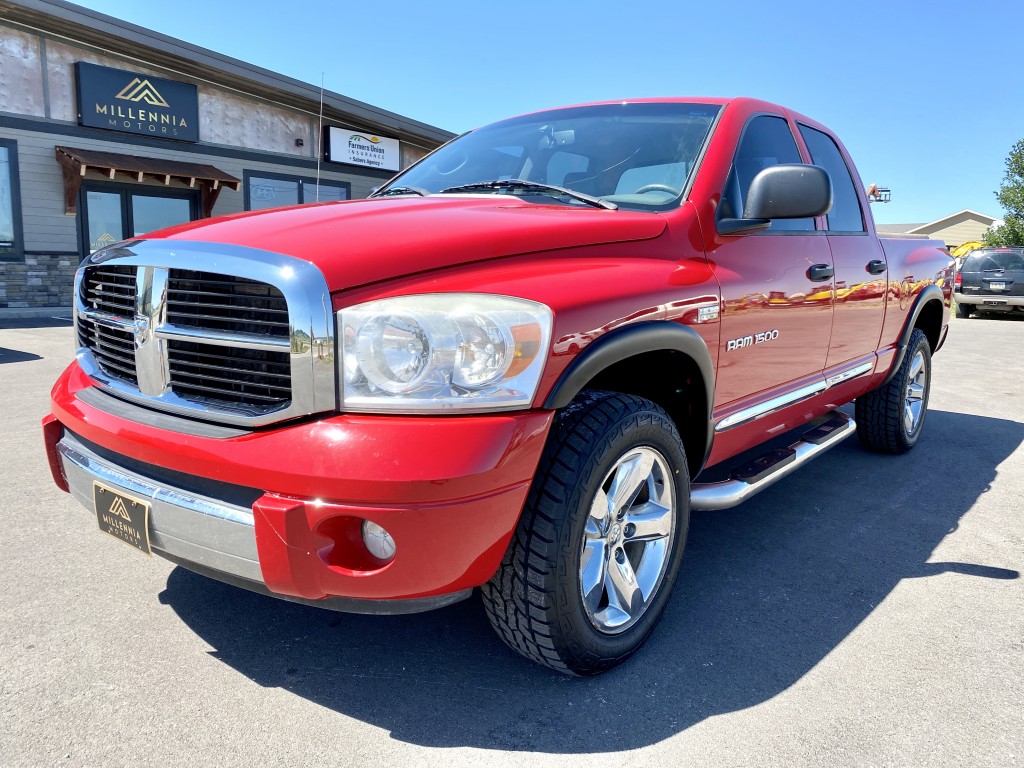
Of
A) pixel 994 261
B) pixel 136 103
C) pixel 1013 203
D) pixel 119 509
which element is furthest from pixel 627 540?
pixel 1013 203

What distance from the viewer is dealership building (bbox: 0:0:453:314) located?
12430 mm

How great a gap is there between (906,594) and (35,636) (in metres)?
3.01

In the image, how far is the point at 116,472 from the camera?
6.75 feet

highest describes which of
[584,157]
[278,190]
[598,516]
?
[278,190]

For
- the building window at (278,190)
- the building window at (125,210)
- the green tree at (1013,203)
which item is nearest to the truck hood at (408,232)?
the building window at (125,210)

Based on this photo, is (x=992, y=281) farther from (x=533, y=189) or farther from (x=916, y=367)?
(x=533, y=189)

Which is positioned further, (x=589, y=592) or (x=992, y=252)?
(x=992, y=252)

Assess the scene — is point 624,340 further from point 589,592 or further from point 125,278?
point 125,278

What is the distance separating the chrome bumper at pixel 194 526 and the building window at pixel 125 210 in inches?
501

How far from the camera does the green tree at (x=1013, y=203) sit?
3331 centimetres

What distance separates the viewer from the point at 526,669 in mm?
2289

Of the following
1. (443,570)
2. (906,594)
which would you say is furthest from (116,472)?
(906,594)

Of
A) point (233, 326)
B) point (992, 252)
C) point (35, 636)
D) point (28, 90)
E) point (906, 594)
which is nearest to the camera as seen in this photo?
point (233, 326)

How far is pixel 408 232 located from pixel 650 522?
1.15 metres
